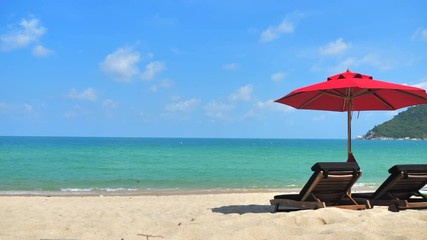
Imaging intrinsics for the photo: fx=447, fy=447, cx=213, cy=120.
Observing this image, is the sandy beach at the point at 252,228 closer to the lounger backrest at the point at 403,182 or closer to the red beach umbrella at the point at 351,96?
the lounger backrest at the point at 403,182

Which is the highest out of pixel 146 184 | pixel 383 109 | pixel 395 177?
pixel 383 109

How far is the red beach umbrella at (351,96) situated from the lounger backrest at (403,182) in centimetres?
59

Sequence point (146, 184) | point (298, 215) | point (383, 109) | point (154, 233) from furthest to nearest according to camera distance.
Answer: point (146, 184) → point (383, 109) → point (298, 215) → point (154, 233)

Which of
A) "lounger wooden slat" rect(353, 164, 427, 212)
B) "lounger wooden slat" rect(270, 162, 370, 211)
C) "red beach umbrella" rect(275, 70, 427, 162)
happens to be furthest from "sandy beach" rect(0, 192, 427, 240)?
"red beach umbrella" rect(275, 70, 427, 162)

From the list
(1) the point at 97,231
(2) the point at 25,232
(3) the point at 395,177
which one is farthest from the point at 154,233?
(3) the point at 395,177

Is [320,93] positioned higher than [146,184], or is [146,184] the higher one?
[320,93]

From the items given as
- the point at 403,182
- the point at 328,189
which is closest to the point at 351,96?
the point at 403,182

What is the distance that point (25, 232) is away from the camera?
4.93m

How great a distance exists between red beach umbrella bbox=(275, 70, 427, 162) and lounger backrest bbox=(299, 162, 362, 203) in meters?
0.55

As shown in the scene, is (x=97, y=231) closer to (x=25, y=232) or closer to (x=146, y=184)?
(x=25, y=232)

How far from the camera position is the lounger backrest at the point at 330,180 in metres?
5.78

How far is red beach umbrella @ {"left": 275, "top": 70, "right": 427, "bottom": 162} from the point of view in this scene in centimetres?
601

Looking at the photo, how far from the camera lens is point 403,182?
6316 mm

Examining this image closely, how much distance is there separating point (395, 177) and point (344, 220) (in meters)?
1.74
